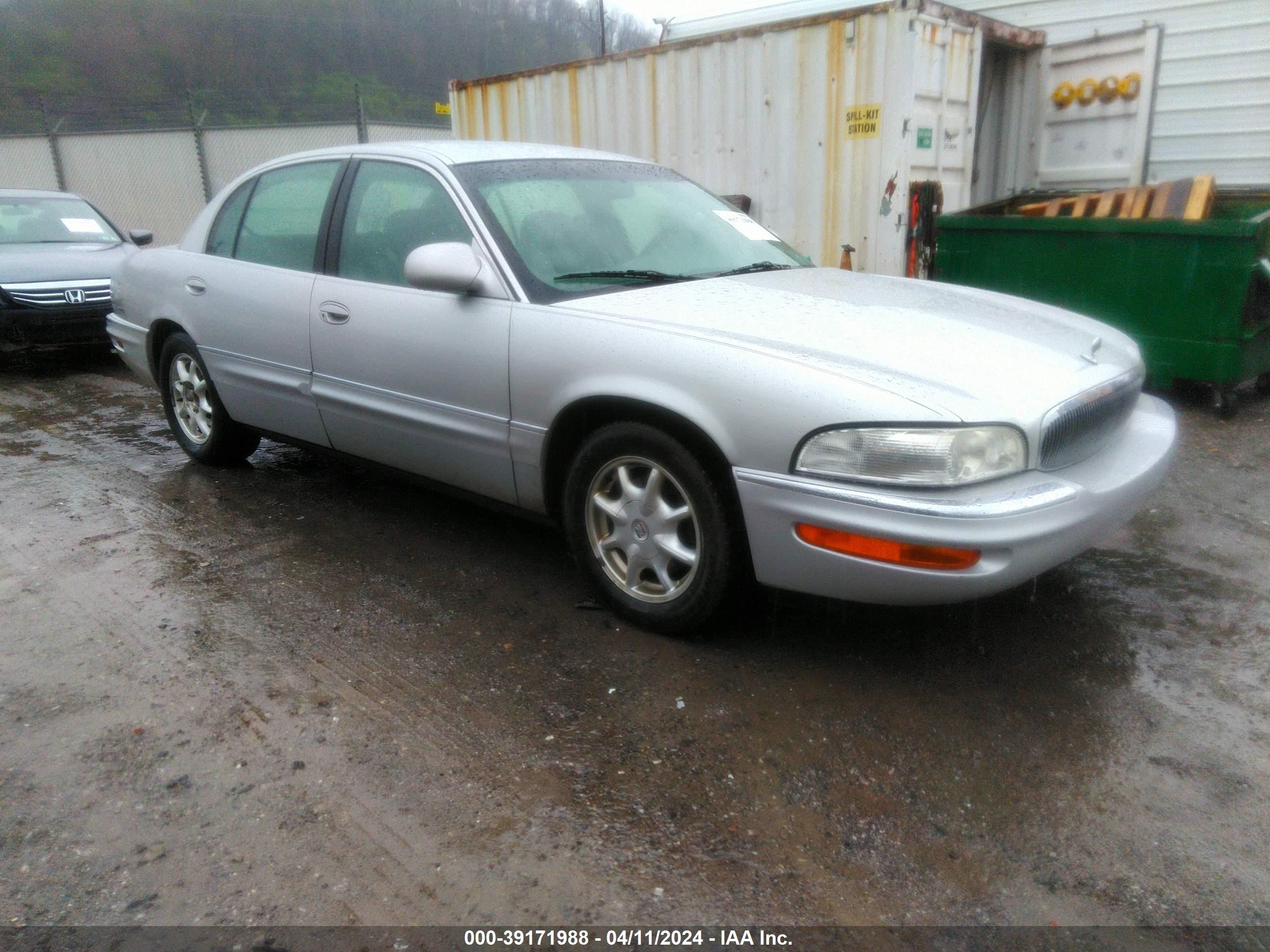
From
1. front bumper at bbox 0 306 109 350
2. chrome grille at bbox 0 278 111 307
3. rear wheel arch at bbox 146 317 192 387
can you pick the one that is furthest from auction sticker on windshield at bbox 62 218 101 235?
rear wheel arch at bbox 146 317 192 387

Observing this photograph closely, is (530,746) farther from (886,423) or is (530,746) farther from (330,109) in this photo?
(330,109)

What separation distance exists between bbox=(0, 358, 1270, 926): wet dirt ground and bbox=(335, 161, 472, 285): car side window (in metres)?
1.15

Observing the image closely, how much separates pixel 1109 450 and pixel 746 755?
154 cm

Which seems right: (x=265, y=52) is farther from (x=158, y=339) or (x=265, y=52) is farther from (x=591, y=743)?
(x=591, y=743)

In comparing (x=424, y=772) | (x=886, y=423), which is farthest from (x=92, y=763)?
(x=886, y=423)

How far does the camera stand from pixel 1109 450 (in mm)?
3078

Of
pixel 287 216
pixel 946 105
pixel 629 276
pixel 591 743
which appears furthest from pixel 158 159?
pixel 591 743

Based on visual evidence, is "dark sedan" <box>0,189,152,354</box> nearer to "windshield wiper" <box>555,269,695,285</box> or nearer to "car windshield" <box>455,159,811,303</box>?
"car windshield" <box>455,159,811,303</box>

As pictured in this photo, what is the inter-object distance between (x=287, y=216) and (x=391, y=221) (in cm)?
75

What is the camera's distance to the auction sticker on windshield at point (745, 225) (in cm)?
411

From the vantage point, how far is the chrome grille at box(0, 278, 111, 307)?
777cm

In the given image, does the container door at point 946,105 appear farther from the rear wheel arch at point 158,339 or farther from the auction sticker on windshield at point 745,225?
the rear wheel arch at point 158,339

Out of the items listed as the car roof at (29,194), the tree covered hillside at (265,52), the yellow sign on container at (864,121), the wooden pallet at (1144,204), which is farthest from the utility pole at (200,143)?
the wooden pallet at (1144,204)

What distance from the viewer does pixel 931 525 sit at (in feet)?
8.21
